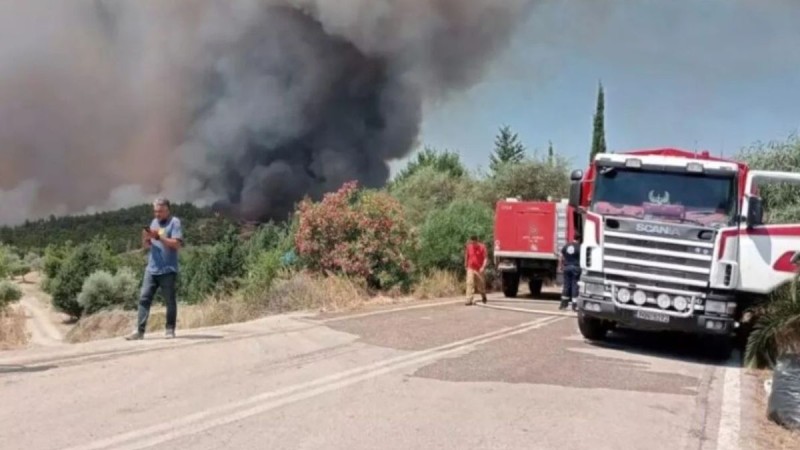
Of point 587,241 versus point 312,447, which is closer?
point 312,447

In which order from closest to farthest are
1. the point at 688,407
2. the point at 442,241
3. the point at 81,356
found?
the point at 688,407 → the point at 81,356 → the point at 442,241

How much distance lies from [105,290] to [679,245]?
42608 mm

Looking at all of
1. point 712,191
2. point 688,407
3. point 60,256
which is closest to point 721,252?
point 712,191

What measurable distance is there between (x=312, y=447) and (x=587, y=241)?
728cm

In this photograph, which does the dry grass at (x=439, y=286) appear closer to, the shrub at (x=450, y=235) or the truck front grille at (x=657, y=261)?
the shrub at (x=450, y=235)

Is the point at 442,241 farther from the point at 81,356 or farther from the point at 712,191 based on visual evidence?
the point at 81,356

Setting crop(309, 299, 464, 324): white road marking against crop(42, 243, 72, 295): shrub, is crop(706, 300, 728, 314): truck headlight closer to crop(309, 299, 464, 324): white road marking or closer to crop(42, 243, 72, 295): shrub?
crop(309, 299, 464, 324): white road marking

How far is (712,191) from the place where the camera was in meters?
12.2

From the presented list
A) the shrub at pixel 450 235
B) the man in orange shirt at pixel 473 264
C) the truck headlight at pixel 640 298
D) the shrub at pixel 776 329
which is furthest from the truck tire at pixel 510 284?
the shrub at pixel 776 329

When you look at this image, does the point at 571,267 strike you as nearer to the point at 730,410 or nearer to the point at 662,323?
the point at 662,323

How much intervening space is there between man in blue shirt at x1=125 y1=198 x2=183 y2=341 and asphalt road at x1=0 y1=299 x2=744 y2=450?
57cm

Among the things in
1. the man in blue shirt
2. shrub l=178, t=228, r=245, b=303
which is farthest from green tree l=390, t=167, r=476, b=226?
the man in blue shirt

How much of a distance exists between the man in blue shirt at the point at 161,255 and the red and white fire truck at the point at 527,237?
40.8 feet

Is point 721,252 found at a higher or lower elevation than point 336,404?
higher
